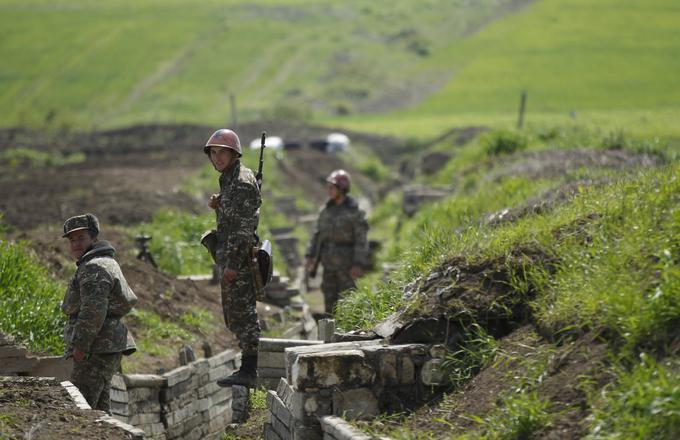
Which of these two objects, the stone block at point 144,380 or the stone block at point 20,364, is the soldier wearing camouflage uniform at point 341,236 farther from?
the stone block at point 20,364

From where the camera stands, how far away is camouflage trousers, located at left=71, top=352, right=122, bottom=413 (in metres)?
8.48

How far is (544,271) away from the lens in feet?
25.2

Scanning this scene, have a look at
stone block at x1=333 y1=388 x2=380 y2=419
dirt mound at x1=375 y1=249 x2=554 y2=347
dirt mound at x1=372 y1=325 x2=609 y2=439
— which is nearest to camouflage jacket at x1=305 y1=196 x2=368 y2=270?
dirt mound at x1=375 y1=249 x2=554 y2=347

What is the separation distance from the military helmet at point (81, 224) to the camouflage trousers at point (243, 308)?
1.19 m

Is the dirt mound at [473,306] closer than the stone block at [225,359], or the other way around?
the dirt mound at [473,306]

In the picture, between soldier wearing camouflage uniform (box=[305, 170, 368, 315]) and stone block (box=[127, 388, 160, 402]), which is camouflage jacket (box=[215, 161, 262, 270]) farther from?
soldier wearing camouflage uniform (box=[305, 170, 368, 315])

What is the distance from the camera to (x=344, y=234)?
1329cm

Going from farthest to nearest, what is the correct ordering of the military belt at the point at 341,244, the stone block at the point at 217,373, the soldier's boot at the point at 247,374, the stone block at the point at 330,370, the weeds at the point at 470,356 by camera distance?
the military belt at the point at 341,244 < the stone block at the point at 217,373 < the soldier's boot at the point at 247,374 < the weeds at the point at 470,356 < the stone block at the point at 330,370

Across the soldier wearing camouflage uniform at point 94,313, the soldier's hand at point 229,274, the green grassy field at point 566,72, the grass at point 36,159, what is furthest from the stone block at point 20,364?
the grass at point 36,159

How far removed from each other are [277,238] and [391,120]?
149ft

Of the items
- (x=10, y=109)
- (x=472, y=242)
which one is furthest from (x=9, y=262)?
(x=10, y=109)

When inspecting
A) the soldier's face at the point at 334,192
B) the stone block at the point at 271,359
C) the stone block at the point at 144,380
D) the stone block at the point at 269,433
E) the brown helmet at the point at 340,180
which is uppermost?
the brown helmet at the point at 340,180

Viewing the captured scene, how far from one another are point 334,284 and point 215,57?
2996 inches

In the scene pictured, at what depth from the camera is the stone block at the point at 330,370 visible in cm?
730
